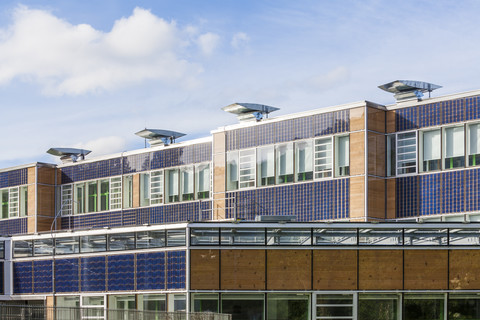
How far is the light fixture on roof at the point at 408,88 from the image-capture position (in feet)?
166

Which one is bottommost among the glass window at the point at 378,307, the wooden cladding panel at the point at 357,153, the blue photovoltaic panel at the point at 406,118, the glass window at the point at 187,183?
the glass window at the point at 378,307

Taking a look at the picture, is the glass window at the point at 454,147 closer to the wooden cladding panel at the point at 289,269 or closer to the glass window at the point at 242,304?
the wooden cladding panel at the point at 289,269

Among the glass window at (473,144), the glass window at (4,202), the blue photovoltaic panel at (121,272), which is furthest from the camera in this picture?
the glass window at (4,202)

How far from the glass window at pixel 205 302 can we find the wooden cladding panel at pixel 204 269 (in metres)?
0.36

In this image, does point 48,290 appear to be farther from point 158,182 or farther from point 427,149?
point 427,149

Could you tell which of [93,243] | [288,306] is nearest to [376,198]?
[288,306]

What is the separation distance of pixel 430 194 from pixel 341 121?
6.45 meters

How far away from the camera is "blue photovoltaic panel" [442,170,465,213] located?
47.8 m

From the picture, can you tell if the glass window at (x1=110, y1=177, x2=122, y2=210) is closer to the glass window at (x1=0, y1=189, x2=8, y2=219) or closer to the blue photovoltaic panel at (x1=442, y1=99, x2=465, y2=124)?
the glass window at (x1=0, y1=189, x2=8, y2=219)

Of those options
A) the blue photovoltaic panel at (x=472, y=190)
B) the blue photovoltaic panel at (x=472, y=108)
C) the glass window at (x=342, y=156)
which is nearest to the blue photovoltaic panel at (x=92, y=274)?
the glass window at (x=342, y=156)

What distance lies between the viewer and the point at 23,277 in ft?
167

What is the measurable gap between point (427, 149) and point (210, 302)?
15.5 meters

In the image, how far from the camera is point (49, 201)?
7094 cm

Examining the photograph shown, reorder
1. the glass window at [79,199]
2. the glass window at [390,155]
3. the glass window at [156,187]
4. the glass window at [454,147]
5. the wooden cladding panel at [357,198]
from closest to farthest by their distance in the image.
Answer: the glass window at [454,147] < the wooden cladding panel at [357,198] < the glass window at [390,155] < the glass window at [156,187] < the glass window at [79,199]
